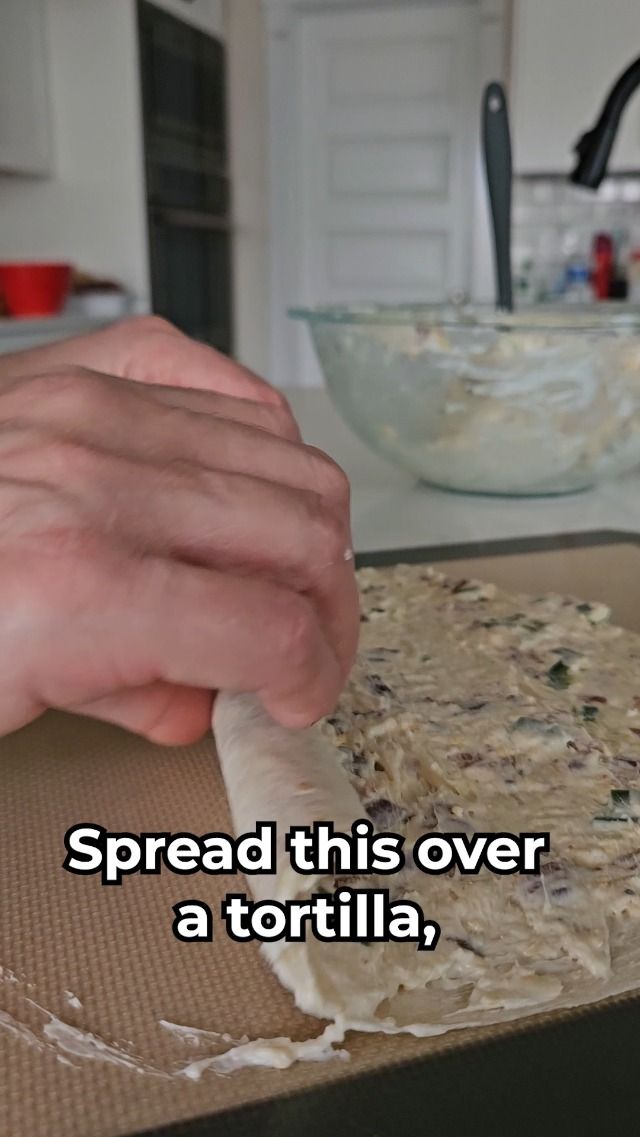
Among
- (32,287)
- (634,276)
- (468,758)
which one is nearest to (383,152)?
(634,276)

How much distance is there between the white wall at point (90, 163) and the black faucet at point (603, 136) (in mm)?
2310

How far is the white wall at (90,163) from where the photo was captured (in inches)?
116

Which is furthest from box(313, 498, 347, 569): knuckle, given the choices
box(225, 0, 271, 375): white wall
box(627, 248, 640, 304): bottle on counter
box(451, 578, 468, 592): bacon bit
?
box(225, 0, 271, 375): white wall

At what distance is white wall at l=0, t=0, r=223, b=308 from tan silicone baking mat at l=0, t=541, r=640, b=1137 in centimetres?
282

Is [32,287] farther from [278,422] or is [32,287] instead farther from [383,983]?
[383,983]

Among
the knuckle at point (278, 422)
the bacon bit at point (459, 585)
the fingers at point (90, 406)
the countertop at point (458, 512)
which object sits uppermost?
the fingers at point (90, 406)

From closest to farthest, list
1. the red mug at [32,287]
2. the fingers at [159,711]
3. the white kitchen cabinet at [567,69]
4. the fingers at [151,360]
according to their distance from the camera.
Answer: the fingers at [159,711]
the fingers at [151,360]
the red mug at [32,287]
the white kitchen cabinet at [567,69]

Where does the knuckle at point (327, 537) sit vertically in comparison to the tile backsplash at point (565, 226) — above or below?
below

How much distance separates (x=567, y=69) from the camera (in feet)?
9.78

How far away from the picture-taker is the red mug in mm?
2582

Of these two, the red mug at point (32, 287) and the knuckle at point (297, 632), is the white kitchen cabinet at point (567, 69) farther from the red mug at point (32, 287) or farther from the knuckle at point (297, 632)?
the knuckle at point (297, 632)

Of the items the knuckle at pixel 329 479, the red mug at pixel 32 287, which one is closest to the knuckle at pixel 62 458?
the knuckle at pixel 329 479

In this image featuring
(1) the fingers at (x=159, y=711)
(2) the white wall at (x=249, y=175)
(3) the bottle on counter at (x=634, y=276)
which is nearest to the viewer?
(1) the fingers at (x=159, y=711)

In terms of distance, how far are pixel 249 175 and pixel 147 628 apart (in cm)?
397
